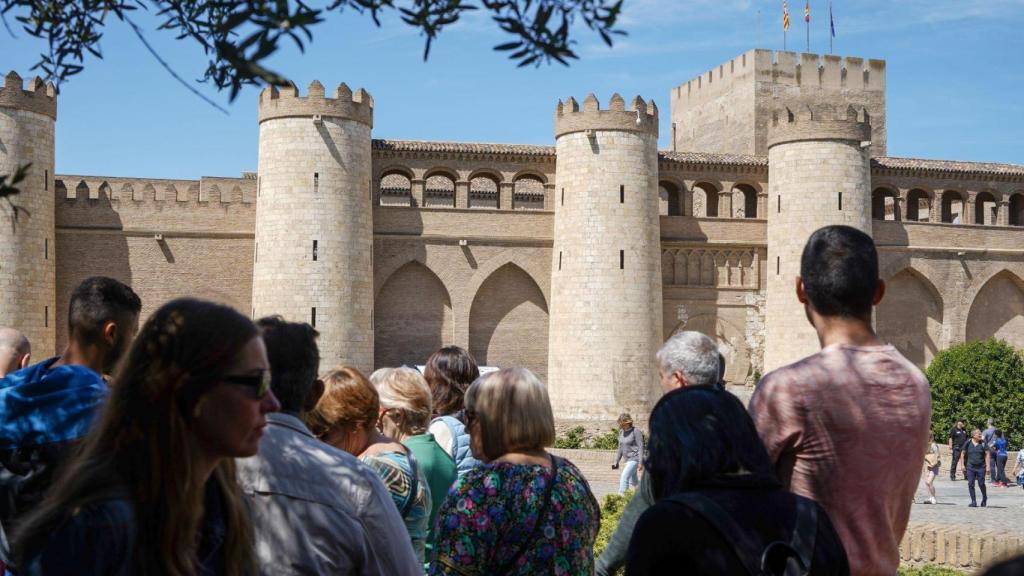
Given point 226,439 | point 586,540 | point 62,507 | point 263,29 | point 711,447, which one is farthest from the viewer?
point 586,540

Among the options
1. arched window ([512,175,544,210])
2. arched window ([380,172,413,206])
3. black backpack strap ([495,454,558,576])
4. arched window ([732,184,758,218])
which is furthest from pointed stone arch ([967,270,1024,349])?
black backpack strap ([495,454,558,576])

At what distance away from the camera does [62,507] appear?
2551 millimetres

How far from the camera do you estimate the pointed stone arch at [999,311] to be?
117 ft

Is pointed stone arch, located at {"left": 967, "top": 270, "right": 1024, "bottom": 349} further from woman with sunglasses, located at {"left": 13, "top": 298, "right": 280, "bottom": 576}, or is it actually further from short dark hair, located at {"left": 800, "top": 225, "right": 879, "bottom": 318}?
woman with sunglasses, located at {"left": 13, "top": 298, "right": 280, "bottom": 576}

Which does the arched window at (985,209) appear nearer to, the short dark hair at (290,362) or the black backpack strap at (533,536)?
the black backpack strap at (533,536)

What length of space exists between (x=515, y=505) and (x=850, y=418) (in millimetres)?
1116

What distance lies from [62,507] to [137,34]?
139 centimetres

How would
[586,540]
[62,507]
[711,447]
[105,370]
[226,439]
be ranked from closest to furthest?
[62,507], [226,439], [711,447], [586,540], [105,370]

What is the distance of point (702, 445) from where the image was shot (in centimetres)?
323

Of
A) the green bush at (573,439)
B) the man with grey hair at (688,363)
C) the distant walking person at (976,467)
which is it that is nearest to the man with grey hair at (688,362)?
the man with grey hair at (688,363)

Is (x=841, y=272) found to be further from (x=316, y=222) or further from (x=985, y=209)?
(x=985, y=209)

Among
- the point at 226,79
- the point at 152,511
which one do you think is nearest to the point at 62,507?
the point at 152,511

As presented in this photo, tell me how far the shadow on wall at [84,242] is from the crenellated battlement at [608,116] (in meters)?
11.7

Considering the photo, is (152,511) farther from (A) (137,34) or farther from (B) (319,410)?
(B) (319,410)
